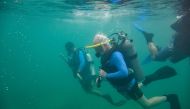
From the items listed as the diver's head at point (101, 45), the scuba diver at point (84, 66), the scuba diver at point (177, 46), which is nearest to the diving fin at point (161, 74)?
the scuba diver at point (177, 46)

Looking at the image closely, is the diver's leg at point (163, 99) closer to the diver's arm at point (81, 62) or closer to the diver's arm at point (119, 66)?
the diver's arm at point (119, 66)

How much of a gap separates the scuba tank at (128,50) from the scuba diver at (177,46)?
260cm

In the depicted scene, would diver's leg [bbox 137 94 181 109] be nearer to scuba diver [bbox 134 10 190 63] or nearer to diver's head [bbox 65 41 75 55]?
scuba diver [bbox 134 10 190 63]

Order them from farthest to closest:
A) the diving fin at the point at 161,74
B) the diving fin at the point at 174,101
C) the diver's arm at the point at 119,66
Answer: the diving fin at the point at 161,74
the diving fin at the point at 174,101
the diver's arm at the point at 119,66

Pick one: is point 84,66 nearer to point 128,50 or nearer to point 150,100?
point 150,100

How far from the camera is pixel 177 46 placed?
11406mm

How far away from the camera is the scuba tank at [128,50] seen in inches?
352

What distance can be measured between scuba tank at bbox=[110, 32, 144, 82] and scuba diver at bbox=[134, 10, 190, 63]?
8.52 ft

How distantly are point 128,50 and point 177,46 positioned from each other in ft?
10.7

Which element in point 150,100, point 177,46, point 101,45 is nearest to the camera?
point 101,45

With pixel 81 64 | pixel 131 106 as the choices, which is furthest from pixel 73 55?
pixel 131 106

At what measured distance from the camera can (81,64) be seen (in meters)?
14.1

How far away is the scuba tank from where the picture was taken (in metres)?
8.93

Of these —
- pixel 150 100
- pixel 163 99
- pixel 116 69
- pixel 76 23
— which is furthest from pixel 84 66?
pixel 76 23
